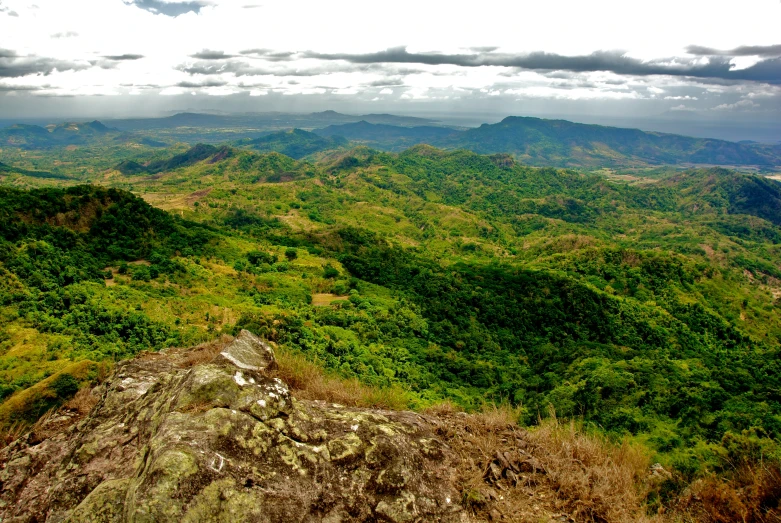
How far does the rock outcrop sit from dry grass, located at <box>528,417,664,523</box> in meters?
2.41

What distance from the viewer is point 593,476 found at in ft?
28.9

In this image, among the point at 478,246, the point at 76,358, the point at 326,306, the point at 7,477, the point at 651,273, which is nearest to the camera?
the point at 7,477

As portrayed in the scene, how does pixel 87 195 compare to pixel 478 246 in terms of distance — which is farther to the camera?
pixel 478 246

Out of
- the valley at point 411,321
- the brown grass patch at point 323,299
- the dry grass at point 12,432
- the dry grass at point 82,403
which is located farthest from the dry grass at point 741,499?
the brown grass patch at point 323,299

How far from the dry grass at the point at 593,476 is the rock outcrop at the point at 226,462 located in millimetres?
2412

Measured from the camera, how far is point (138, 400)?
9094 mm

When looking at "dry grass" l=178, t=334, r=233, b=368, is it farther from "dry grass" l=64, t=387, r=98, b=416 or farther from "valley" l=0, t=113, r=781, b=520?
"valley" l=0, t=113, r=781, b=520

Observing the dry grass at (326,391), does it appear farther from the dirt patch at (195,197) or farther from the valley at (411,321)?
the dirt patch at (195,197)

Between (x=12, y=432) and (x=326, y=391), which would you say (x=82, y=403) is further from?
(x=326, y=391)

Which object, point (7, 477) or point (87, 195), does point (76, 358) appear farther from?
point (87, 195)

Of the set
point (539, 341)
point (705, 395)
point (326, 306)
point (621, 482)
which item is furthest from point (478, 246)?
point (621, 482)

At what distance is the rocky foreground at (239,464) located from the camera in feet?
19.8

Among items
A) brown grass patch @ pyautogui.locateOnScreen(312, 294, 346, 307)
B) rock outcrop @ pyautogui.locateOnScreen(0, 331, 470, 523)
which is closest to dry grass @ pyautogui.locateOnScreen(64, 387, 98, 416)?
rock outcrop @ pyautogui.locateOnScreen(0, 331, 470, 523)

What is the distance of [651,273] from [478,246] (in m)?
66.8
